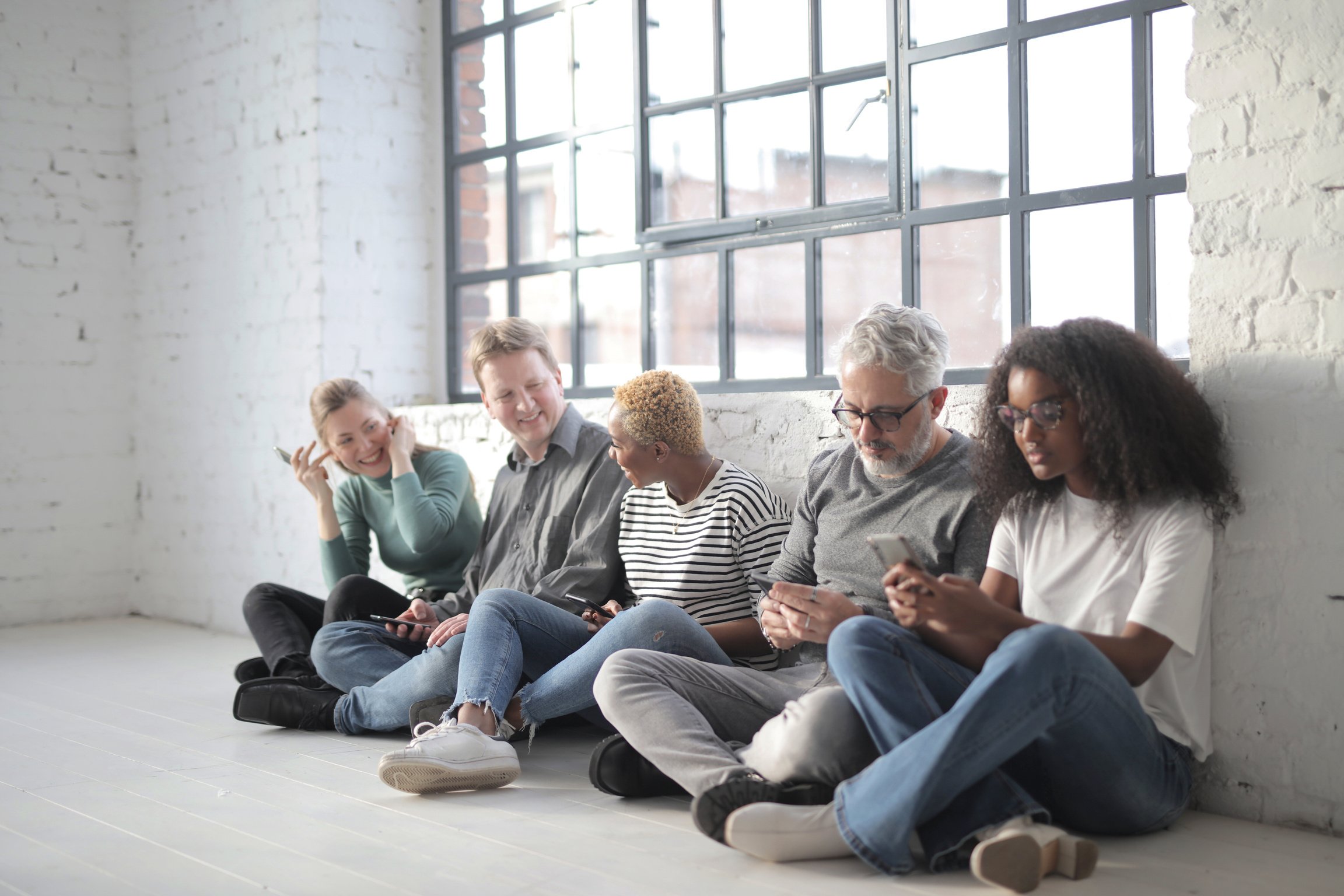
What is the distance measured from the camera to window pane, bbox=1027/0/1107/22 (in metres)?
3.30

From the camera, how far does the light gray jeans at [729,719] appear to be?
7.88ft

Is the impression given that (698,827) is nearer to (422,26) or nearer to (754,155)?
(754,155)

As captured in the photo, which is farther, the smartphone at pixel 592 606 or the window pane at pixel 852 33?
the window pane at pixel 852 33

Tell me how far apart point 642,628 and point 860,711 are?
66 centimetres

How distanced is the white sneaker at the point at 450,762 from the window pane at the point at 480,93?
2.98 metres

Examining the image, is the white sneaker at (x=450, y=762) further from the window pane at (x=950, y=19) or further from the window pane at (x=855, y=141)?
the window pane at (x=950, y=19)

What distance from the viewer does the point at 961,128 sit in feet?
11.8

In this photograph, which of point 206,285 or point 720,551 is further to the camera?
point 206,285

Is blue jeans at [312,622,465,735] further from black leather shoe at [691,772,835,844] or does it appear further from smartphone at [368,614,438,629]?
black leather shoe at [691,772,835,844]

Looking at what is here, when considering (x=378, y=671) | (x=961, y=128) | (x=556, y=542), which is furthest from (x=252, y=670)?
(x=961, y=128)

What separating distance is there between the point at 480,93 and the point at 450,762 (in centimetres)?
333

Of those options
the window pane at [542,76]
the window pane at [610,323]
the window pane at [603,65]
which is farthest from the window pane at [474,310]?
the window pane at [603,65]

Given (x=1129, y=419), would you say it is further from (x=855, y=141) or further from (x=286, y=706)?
(x=286, y=706)

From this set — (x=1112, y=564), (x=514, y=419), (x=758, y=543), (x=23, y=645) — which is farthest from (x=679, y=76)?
(x=23, y=645)
